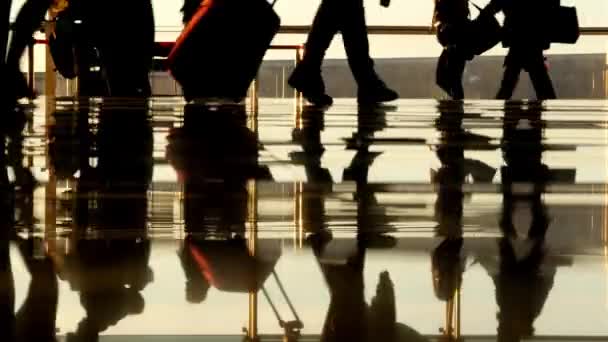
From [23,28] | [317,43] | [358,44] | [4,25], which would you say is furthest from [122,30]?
[4,25]

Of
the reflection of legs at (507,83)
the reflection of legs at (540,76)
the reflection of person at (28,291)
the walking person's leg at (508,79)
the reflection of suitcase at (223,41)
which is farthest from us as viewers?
the reflection of legs at (507,83)

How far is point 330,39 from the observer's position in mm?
7199

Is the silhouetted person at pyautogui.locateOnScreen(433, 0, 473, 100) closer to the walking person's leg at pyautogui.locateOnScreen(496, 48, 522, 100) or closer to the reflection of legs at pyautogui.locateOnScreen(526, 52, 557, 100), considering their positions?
the walking person's leg at pyautogui.locateOnScreen(496, 48, 522, 100)

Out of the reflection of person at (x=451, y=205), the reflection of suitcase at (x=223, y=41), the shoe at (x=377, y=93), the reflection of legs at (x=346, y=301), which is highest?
the reflection of suitcase at (x=223, y=41)

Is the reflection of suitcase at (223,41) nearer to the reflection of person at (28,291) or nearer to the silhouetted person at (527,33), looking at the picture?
the reflection of person at (28,291)

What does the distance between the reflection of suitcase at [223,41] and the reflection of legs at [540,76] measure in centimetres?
423

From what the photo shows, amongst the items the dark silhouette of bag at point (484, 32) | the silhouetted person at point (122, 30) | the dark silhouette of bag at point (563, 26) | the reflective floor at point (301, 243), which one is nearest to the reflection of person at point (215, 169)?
the reflective floor at point (301, 243)

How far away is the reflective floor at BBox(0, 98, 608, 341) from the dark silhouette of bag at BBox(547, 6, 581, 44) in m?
5.43

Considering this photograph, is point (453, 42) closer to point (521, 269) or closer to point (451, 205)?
point (451, 205)

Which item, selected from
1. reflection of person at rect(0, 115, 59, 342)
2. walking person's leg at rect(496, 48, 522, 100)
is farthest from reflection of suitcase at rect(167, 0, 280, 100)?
walking person's leg at rect(496, 48, 522, 100)

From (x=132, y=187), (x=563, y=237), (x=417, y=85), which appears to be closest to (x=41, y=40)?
(x=417, y=85)

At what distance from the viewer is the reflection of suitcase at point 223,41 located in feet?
18.0

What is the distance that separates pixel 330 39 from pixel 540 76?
122 inches

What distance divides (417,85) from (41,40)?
3.65 m
